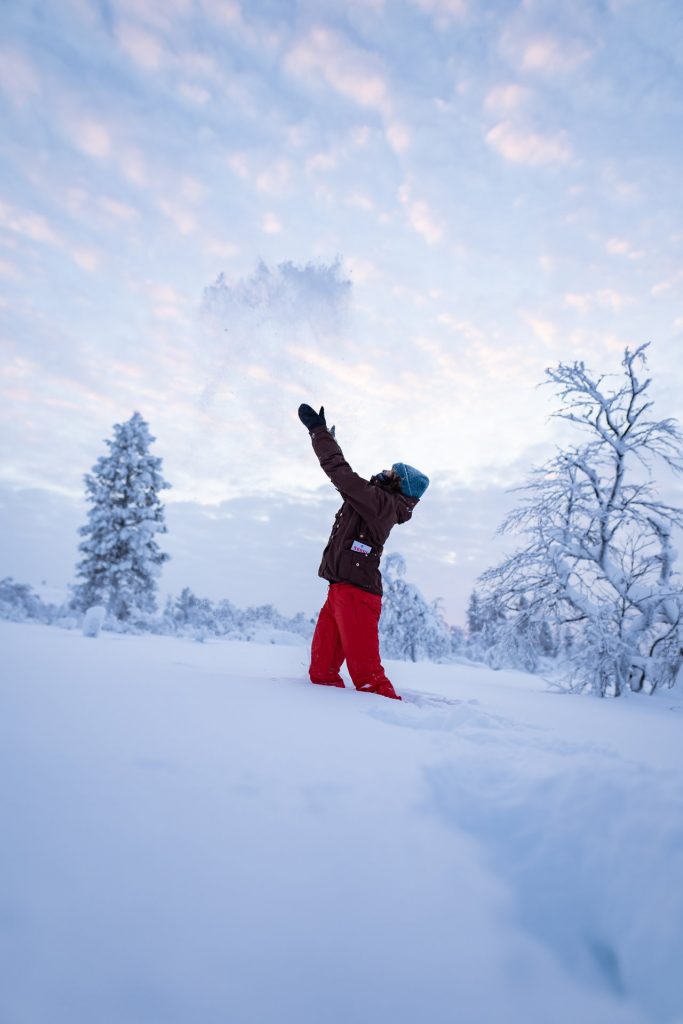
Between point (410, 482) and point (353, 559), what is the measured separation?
34.7 inches

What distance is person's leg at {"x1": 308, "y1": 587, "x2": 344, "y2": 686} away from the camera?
404cm

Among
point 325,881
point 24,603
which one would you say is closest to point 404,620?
point 24,603

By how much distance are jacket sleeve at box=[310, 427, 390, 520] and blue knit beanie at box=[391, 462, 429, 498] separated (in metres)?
0.28

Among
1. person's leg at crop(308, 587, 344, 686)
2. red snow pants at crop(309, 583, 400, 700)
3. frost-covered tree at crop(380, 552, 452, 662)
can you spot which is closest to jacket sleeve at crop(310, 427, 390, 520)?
red snow pants at crop(309, 583, 400, 700)

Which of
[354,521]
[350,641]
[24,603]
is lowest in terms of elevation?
[24,603]

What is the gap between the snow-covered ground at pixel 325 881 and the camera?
0.78 metres

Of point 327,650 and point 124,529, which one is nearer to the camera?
point 327,650

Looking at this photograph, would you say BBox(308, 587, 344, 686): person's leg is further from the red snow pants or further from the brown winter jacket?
the brown winter jacket

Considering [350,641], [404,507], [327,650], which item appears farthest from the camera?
[404,507]

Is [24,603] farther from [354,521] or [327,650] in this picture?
[354,521]

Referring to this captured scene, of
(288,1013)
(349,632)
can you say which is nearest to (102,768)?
(288,1013)

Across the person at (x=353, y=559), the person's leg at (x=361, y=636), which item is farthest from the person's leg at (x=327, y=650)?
the person's leg at (x=361, y=636)

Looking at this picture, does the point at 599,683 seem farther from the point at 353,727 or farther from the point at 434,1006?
the point at 434,1006

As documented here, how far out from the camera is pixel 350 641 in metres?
3.79
